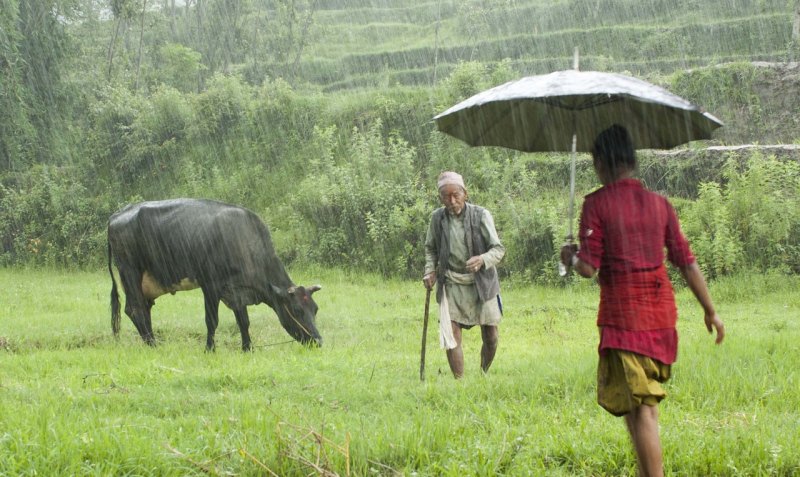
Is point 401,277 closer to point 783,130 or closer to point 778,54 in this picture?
point 783,130

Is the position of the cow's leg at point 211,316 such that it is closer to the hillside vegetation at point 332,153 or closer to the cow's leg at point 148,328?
the cow's leg at point 148,328

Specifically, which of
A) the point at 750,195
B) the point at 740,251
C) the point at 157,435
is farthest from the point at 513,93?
the point at 750,195

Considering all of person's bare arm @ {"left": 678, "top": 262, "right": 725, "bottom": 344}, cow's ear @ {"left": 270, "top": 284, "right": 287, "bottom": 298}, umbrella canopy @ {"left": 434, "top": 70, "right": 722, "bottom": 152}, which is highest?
umbrella canopy @ {"left": 434, "top": 70, "right": 722, "bottom": 152}

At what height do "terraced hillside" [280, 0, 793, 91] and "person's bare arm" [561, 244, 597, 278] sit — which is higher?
"terraced hillside" [280, 0, 793, 91]

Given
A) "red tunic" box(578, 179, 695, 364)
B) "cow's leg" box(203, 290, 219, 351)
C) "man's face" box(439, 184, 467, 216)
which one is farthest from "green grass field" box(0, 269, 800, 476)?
"man's face" box(439, 184, 467, 216)

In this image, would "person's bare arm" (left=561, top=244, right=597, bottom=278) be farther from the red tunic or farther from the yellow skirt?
the yellow skirt

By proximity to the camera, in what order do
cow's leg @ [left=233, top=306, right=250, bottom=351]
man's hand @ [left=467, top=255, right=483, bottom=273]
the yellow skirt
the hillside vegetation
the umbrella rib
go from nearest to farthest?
the yellow skirt, the umbrella rib, man's hand @ [left=467, top=255, right=483, bottom=273], cow's leg @ [left=233, top=306, right=250, bottom=351], the hillside vegetation

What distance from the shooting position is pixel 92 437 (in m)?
4.49

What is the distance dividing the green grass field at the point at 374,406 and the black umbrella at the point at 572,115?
5.50 ft

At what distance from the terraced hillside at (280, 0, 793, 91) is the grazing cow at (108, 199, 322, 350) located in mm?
20838

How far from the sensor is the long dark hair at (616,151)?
386 centimetres

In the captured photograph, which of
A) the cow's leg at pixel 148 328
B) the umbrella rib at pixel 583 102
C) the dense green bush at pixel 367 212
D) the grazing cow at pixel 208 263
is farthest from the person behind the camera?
the dense green bush at pixel 367 212

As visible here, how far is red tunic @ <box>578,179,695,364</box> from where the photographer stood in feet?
12.2

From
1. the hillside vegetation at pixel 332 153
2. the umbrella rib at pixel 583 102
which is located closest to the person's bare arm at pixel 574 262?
the umbrella rib at pixel 583 102
